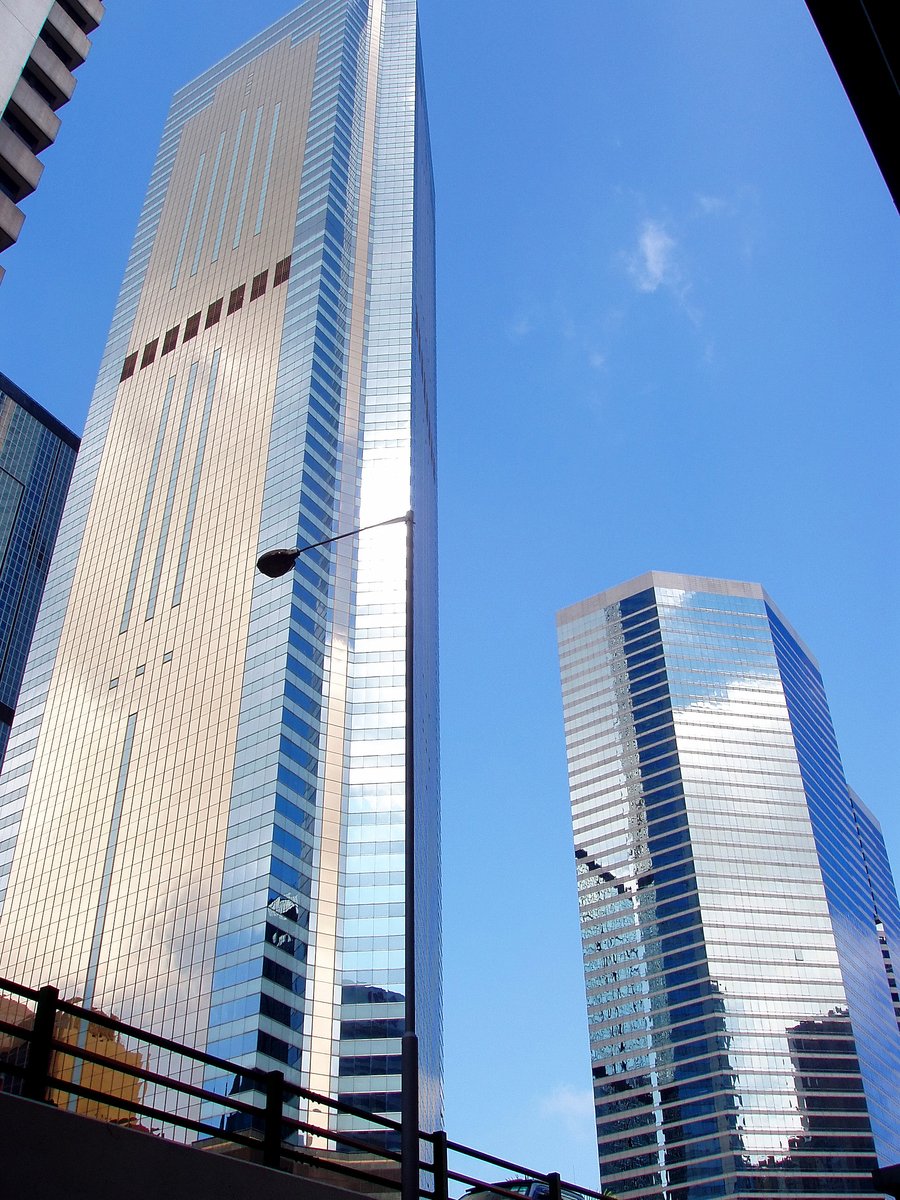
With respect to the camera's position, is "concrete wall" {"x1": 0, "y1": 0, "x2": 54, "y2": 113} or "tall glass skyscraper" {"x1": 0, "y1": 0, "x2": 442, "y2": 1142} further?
"tall glass skyscraper" {"x1": 0, "y1": 0, "x2": 442, "y2": 1142}

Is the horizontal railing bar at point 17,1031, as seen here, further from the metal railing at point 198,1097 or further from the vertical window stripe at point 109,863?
the vertical window stripe at point 109,863

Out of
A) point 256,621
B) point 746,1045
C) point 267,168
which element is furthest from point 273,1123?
point 746,1045

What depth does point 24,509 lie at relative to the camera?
181 meters

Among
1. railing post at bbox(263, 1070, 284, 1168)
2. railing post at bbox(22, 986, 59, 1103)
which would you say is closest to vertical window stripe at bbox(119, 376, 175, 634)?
railing post at bbox(263, 1070, 284, 1168)

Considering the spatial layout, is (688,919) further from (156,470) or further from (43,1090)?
(43,1090)

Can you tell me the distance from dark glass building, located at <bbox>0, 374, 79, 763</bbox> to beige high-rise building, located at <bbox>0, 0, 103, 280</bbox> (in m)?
126

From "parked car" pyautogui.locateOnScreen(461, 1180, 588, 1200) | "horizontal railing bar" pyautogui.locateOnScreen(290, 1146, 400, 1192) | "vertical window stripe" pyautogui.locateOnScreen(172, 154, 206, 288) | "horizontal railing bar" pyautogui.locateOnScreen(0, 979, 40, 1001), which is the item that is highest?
"vertical window stripe" pyautogui.locateOnScreen(172, 154, 206, 288)

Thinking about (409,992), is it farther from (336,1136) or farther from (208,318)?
(208,318)

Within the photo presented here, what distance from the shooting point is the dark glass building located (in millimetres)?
169125

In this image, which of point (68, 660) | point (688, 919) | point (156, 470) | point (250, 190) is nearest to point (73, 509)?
Result: point (156, 470)

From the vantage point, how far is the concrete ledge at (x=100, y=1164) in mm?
8656

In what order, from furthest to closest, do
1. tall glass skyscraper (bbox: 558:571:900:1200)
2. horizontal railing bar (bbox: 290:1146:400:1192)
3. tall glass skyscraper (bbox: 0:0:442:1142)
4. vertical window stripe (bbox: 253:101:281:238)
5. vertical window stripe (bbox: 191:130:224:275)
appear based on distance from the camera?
tall glass skyscraper (bbox: 558:571:900:1200) < vertical window stripe (bbox: 191:130:224:275) < vertical window stripe (bbox: 253:101:281:238) < tall glass skyscraper (bbox: 0:0:442:1142) < horizontal railing bar (bbox: 290:1146:400:1192)

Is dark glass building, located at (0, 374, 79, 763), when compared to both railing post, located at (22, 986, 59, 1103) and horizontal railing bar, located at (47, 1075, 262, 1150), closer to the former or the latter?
horizontal railing bar, located at (47, 1075, 262, 1150)

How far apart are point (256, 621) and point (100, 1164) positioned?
11436 centimetres
